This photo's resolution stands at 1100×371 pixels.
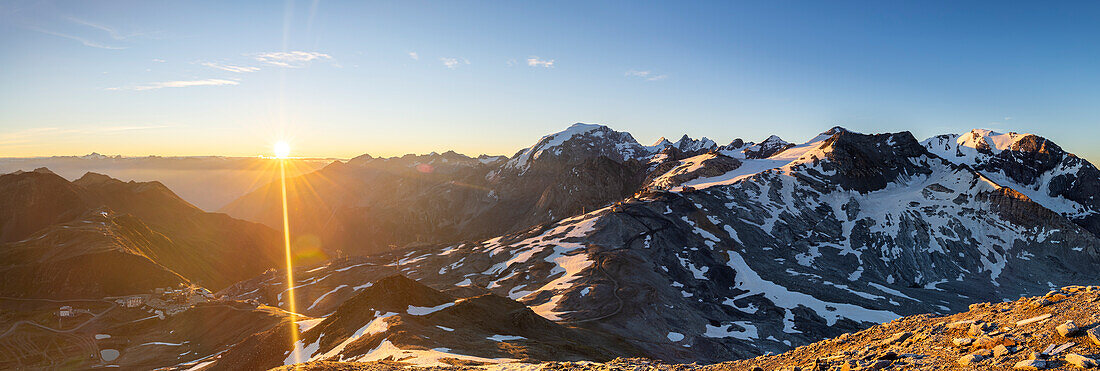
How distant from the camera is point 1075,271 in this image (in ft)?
597

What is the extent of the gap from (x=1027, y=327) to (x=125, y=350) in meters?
130

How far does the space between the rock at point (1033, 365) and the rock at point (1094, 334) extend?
67.4 inches

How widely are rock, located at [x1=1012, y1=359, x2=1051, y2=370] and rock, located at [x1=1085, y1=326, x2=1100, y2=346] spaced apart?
5.61ft

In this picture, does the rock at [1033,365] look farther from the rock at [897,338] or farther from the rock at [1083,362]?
the rock at [897,338]

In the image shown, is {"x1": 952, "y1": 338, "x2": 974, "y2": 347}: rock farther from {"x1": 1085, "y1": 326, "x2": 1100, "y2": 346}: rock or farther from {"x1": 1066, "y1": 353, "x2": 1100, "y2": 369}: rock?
{"x1": 1066, "y1": 353, "x2": 1100, "y2": 369}: rock

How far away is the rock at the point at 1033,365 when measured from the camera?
1488 cm

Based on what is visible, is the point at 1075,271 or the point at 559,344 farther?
the point at 1075,271

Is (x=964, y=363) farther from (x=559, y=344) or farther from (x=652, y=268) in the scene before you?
(x=652, y=268)

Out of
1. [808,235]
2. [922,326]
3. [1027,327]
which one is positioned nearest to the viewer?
[1027,327]

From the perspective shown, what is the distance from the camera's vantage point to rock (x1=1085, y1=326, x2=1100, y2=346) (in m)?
15.4

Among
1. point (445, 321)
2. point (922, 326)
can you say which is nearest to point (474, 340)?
point (445, 321)

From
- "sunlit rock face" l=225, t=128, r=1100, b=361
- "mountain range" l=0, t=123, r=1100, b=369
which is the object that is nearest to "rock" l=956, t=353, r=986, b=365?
"mountain range" l=0, t=123, r=1100, b=369

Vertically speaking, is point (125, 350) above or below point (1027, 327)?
below

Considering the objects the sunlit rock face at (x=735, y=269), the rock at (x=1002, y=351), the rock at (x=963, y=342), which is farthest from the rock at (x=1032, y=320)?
the sunlit rock face at (x=735, y=269)
